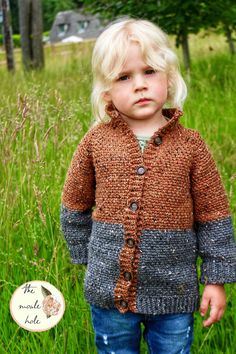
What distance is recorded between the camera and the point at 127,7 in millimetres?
7102

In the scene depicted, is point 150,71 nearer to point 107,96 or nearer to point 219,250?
point 107,96

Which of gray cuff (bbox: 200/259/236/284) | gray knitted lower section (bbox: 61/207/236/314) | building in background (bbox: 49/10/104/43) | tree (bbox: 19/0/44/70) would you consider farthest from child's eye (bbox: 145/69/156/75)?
building in background (bbox: 49/10/104/43)

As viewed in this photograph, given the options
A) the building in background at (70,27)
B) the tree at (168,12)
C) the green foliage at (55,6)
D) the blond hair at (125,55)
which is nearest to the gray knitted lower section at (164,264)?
the blond hair at (125,55)

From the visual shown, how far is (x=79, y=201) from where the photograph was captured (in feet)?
6.93

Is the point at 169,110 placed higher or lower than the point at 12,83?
higher

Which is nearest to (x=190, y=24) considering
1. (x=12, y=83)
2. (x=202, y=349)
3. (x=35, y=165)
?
Result: (x=12, y=83)

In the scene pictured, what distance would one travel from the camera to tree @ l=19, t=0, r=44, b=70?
10195 millimetres

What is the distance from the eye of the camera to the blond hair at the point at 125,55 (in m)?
1.97

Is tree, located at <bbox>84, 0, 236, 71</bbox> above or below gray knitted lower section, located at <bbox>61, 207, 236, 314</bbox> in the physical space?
below

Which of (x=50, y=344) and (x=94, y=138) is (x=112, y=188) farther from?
(x=50, y=344)

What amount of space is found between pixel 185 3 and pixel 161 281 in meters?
5.14

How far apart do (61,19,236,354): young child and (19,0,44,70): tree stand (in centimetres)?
820

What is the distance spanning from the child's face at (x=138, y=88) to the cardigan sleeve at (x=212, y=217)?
0.17m

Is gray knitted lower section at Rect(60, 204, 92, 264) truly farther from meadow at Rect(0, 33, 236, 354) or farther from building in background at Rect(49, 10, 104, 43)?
building in background at Rect(49, 10, 104, 43)
